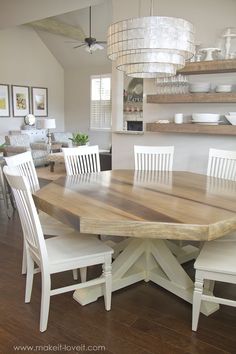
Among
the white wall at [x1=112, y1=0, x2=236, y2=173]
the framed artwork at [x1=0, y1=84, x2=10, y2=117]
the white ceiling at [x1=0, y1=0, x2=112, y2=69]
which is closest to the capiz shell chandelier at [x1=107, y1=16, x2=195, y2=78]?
the white wall at [x1=112, y1=0, x2=236, y2=173]

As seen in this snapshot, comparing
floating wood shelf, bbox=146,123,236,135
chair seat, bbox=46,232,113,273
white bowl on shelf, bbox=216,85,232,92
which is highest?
white bowl on shelf, bbox=216,85,232,92

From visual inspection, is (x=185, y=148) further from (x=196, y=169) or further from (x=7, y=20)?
(x=7, y=20)

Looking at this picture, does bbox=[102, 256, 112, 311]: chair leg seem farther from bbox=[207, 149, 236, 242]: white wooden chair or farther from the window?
the window

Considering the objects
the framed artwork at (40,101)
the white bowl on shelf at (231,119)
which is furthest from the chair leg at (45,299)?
the framed artwork at (40,101)

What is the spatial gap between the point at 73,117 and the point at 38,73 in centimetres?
171

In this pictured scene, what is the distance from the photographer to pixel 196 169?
12.8ft

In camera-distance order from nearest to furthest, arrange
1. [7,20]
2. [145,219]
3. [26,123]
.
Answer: [145,219], [7,20], [26,123]

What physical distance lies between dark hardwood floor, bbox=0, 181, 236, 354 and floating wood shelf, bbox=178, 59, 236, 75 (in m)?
2.12

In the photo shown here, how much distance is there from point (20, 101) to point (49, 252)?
8185 millimetres

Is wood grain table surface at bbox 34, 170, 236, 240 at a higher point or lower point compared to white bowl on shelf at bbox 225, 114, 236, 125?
lower

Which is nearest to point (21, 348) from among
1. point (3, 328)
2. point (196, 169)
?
point (3, 328)

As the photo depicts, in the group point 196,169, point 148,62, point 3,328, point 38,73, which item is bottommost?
point 3,328

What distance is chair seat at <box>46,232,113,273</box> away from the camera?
1991 millimetres

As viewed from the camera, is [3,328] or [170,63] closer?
[3,328]
